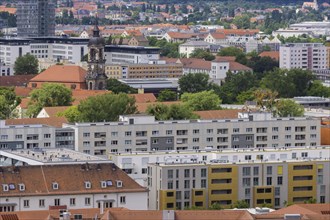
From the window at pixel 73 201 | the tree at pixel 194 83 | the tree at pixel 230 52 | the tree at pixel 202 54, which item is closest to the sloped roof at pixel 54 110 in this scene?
the tree at pixel 194 83

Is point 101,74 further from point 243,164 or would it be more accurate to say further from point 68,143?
point 243,164

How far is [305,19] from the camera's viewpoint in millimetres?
186375

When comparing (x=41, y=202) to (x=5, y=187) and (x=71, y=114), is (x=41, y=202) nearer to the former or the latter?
(x=5, y=187)

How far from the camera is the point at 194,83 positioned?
97.4 m

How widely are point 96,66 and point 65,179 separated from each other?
4569 centimetres

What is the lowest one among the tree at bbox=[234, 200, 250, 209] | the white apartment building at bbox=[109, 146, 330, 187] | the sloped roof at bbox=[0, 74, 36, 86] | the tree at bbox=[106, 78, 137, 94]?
the sloped roof at bbox=[0, 74, 36, 86]

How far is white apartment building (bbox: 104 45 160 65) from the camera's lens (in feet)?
376

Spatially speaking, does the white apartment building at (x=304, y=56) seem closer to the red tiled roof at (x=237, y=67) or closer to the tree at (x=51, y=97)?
the red tiled roof at (x=237, y=67)

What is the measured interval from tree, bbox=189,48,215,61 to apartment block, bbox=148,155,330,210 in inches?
2852

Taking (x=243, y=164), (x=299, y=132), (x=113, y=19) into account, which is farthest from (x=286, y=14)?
(x=243, y=164)

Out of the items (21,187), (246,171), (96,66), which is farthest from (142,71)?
(21,187)

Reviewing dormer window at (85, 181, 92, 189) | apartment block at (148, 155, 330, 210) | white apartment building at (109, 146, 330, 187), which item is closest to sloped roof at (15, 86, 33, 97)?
white apartment building at (109, 146, 330, 187)

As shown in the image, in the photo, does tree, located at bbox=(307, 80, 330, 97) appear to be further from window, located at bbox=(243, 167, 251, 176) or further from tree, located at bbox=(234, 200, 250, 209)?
tree, located at bbox=(234, 200, 250, 209)

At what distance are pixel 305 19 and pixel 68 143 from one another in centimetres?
12633
